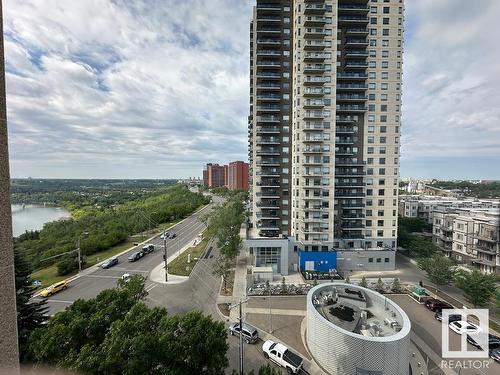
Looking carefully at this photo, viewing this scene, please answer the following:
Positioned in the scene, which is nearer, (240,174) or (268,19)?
(268,19)

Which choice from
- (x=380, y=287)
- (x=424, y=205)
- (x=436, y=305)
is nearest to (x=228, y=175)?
(x=424, y=205)

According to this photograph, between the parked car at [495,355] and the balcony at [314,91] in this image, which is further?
the balcony at [314,91]

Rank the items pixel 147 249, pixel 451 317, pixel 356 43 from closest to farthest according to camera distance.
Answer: pixel 451 317 → pixel 356 43 → pixel 147 249

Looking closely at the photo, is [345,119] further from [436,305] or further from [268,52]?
[436,305]

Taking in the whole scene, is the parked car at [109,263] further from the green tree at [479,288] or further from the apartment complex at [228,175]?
the apartment complex at [228,175]

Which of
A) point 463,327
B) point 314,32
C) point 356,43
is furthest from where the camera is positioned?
point 356,43

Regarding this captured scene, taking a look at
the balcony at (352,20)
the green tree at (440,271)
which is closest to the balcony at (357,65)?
the balcony at (352,20)

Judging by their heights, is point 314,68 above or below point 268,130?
above

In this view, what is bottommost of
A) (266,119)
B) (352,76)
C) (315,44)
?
(266,119)
